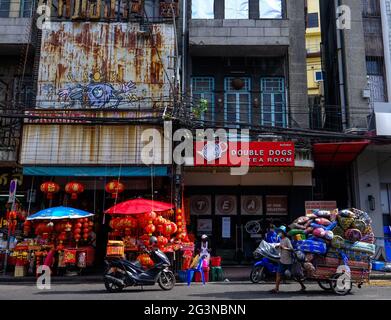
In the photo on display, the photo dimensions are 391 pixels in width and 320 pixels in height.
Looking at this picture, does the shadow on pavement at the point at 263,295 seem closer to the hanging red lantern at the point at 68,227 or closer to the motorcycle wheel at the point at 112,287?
the motorcycle wheel at the point at 112,287

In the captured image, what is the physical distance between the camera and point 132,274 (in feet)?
37.1

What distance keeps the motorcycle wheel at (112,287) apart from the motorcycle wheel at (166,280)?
1049mm

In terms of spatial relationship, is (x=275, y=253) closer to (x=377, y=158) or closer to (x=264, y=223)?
(x=264, y=223)

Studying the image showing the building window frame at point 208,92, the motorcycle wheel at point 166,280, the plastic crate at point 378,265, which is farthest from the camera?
the building window frame at point 208,92

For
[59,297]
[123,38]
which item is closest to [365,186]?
[123,38]

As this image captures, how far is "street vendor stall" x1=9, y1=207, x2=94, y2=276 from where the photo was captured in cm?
1503

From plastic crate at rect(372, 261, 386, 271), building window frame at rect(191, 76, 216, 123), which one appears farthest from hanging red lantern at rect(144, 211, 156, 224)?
plastic crate at rect(372, 261, 386, 271)

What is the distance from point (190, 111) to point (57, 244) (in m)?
6.95

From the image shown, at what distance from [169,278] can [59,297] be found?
9.65 ft

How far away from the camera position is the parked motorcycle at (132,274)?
36.9ft

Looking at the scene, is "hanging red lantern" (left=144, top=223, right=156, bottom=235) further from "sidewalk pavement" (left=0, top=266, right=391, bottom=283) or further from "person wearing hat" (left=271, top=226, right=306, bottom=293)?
"person wearing hat" (left=271, top=226, right=306, bottom=293)

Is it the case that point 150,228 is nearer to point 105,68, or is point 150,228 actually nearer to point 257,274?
point 257,274

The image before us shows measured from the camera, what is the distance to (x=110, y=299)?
32.3 ft

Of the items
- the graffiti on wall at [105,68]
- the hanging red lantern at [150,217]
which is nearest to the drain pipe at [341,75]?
the graffiti on wall at [105,68]
